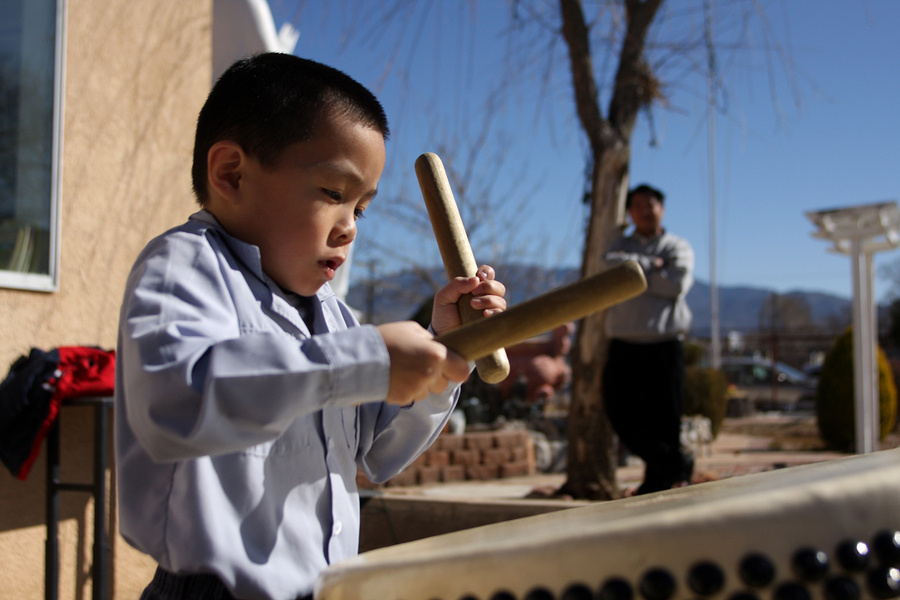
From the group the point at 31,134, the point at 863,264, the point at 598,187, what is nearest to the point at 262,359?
the point at 31,134

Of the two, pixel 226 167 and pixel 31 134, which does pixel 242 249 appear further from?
pixel 31 134

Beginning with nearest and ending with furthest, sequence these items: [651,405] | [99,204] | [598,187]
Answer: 1. [99,204]
2. [651,405]
3. [598,187]

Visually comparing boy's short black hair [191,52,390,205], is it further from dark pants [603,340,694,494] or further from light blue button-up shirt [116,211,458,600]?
dark pants [603,340,694,494]

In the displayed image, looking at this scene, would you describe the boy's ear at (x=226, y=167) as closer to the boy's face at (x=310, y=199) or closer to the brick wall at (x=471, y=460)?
the boy's face at (x=310, y=199)

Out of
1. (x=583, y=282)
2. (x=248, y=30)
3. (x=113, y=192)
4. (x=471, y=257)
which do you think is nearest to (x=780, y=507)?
(x=583, y=282)

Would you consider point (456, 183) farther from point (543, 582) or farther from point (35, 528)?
point (543, 582)

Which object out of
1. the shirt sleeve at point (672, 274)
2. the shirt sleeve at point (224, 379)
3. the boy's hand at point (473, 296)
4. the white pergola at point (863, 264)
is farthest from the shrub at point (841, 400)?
the shirt sleeve at point (224, 379)

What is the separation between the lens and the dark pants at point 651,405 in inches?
175

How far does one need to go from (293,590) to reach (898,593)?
0.73 meters

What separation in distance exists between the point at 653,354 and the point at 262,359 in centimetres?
398

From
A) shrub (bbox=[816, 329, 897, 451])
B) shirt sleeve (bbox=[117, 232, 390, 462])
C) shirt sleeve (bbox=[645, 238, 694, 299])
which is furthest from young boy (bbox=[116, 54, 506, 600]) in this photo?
shrub (bbox=[816, 329, 897, 451])

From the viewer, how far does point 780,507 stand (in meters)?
0.73

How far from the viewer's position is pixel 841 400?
9.66m

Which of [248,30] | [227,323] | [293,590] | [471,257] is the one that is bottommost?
[293,590]
